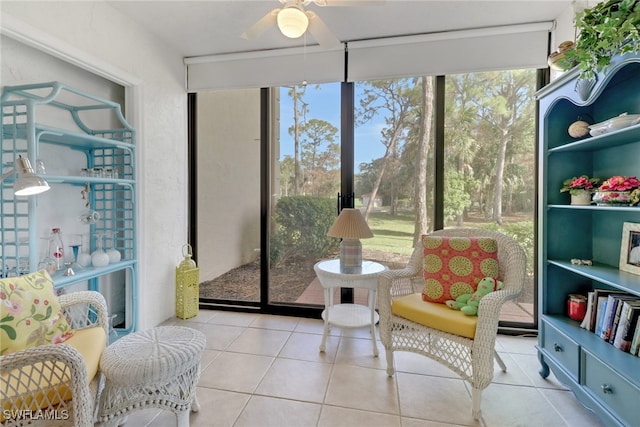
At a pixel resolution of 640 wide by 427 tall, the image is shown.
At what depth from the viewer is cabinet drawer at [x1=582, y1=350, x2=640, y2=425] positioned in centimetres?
136

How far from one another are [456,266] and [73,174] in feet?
9.50

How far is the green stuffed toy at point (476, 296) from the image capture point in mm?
1877

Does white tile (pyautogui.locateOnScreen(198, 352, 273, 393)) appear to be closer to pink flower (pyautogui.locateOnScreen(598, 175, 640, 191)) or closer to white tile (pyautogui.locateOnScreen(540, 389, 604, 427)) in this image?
white tile (pyautogui.locateOnScreen(540, 389, 604, 427))

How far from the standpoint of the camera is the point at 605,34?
53.3 inches

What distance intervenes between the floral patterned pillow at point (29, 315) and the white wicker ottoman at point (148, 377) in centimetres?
30

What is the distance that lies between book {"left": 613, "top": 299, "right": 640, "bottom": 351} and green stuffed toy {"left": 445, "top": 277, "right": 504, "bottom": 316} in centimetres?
56

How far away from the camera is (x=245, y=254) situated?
3.32 metres

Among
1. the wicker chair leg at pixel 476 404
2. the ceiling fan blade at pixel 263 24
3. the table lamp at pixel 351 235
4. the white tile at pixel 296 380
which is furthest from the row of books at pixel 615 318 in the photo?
the ceiling fan blade at pixel 263 24

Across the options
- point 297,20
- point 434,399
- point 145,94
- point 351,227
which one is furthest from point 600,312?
point 145,94

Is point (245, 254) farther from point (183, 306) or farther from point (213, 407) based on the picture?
point (213, 407)

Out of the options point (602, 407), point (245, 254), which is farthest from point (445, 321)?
point (245, 254)

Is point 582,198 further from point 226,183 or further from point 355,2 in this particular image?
point 226,183

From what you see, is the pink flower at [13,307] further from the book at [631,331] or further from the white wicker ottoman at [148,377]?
the book at [631,331]

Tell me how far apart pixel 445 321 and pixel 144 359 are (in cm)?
157
